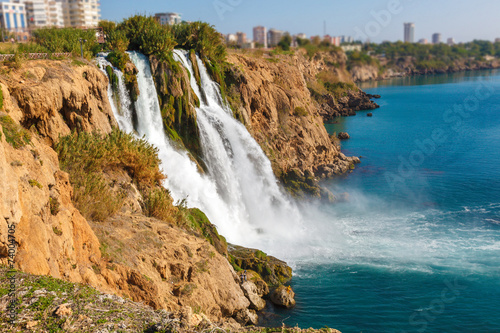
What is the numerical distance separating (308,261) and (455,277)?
550 centimetres

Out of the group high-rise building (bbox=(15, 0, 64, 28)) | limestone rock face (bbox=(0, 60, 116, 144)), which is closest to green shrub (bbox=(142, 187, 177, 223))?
limestone rock face (bbox=(0, 60, 116, 144))

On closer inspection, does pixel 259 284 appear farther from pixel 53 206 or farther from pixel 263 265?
pixel 53 206

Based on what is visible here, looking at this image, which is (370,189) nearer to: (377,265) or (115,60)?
(377,265)

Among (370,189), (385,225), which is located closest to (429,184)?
(370,189)

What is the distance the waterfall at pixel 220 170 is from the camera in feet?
63.9

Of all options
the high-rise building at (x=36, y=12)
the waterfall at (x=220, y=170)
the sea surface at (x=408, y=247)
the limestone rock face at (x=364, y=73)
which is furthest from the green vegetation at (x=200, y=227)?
the high-rise building at (x=36, y=12)

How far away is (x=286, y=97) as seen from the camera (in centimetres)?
3369

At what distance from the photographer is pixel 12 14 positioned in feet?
351

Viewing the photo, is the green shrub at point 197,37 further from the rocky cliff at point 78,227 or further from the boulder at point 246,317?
the boulder at point 246,317

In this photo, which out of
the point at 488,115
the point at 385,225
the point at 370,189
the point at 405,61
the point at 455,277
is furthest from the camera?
the point at 405,61

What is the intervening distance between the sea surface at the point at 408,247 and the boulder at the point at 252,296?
0.48 meters

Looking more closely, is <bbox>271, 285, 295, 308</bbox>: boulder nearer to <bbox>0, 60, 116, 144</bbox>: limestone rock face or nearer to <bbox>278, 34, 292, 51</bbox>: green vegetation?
<bbox>0, 60, 116, 144</bbox>: limestone rock face

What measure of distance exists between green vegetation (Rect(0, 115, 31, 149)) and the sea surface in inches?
349

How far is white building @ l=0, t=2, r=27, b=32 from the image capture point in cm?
10362
